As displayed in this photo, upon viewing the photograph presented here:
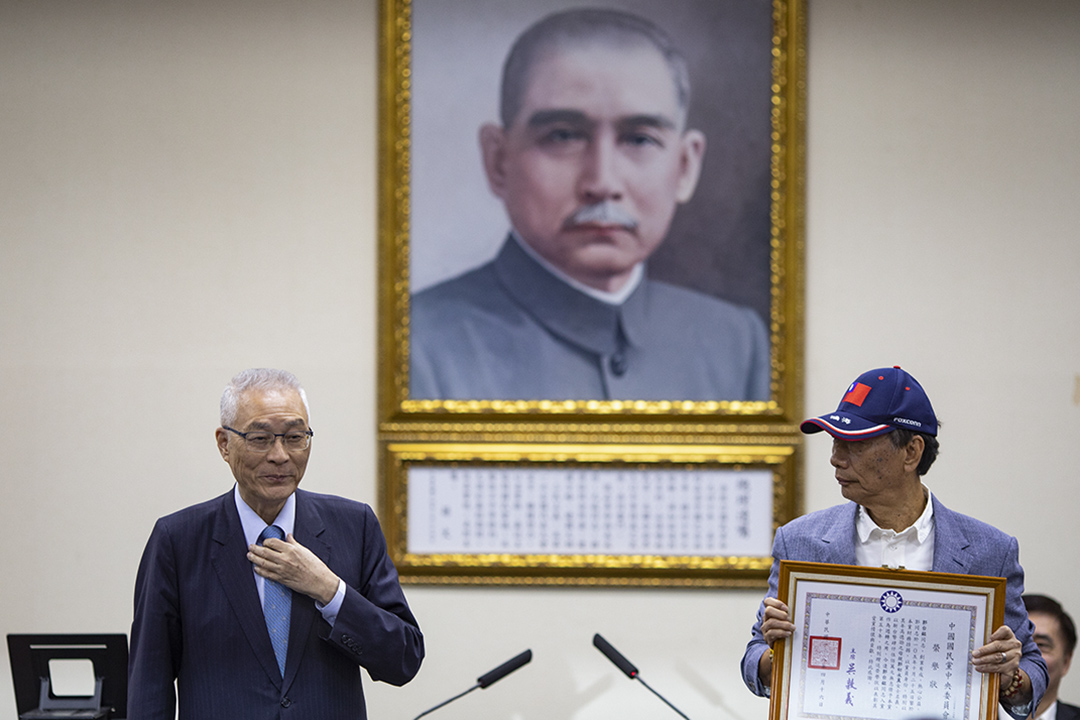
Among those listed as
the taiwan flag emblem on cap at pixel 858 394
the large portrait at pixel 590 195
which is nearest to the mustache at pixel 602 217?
the large portrait at pixel 590 195

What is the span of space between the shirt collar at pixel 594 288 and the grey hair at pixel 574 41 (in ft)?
1.39

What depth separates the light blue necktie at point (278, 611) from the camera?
185cm

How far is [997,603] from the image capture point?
5.80 feet

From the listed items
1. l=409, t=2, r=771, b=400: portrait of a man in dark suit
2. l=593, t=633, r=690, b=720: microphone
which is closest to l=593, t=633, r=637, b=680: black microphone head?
l=593, t=633, r=690, b=720: microphone

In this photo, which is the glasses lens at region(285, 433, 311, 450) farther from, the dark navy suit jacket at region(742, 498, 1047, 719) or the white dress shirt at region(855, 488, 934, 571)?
the white dress shirt at region(855, 488, 934, 571)

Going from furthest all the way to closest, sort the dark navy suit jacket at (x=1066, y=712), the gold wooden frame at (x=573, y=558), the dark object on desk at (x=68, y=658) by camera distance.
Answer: the gold wooden frame at (x=573, y=558) → the dark navy suit jacket at (x=1066, y=712) → the dark object on desk at (x=68, y=658)

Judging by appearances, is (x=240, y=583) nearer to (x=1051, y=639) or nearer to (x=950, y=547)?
(x=950, y=547)

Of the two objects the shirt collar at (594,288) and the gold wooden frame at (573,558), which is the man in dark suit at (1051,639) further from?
the shirt collar at (594,288)

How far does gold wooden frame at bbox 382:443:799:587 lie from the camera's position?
316 cm

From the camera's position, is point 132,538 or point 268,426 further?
point 132,538

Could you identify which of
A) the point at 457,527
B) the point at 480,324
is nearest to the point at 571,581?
the point at 457,527

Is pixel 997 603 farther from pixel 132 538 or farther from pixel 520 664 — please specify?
pixel 132 538

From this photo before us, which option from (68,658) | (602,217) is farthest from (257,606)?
(602,217)

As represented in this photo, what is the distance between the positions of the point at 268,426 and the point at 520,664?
1169mm
